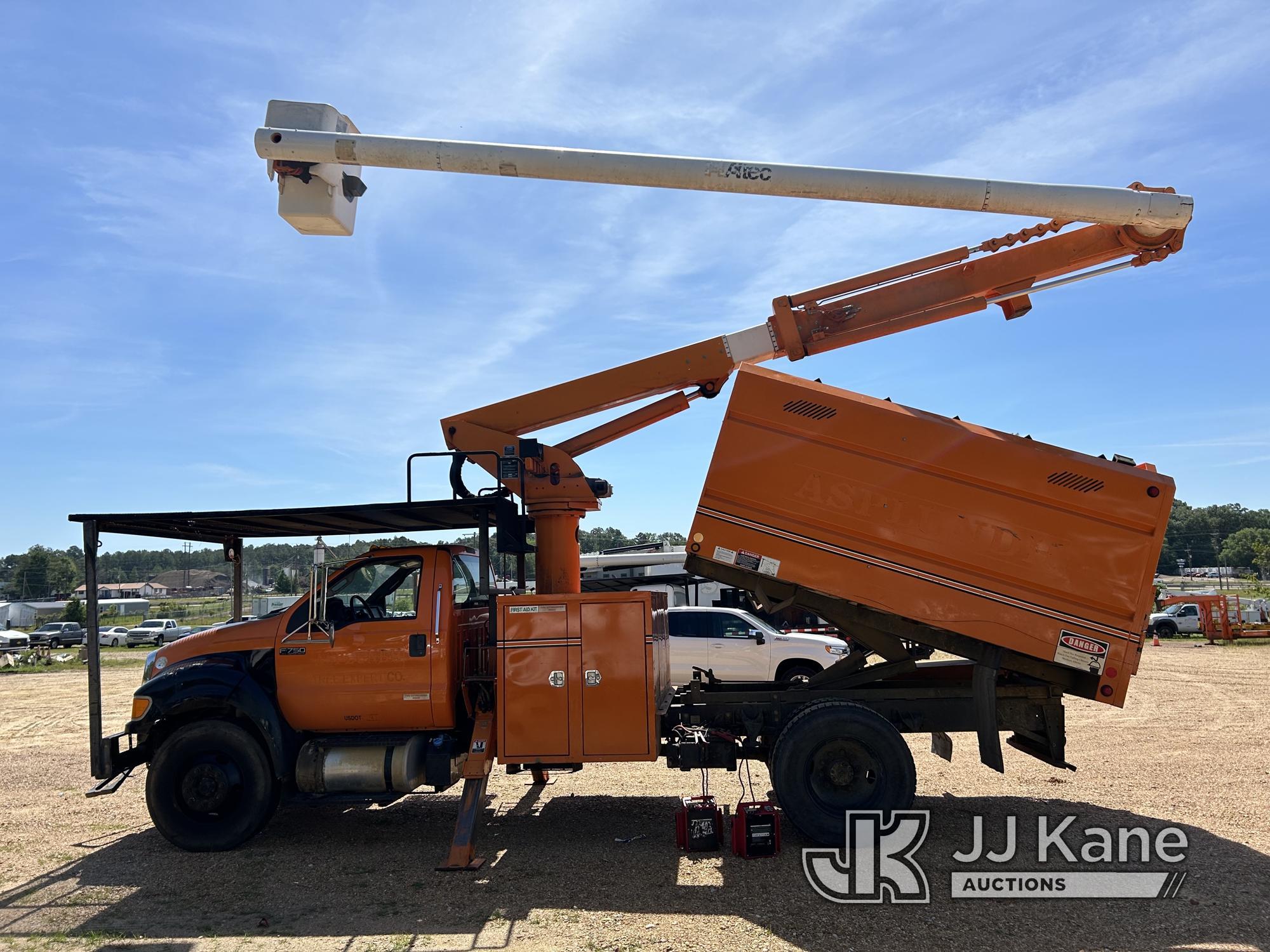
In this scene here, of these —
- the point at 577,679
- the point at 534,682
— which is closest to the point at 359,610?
the point at 534,682

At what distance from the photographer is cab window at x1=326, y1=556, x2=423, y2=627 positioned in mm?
7848

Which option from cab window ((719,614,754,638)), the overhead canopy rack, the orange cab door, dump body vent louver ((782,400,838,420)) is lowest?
cab window ((719,614,754,638))

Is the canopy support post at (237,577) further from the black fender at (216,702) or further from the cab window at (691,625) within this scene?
the cab window at (691,625)

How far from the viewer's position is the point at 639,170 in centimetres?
570

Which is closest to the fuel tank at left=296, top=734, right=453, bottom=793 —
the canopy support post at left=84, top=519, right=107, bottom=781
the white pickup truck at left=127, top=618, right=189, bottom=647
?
the canopy support post at left=84, top=519, right=107, bottom=781

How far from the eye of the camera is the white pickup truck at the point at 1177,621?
33.6m

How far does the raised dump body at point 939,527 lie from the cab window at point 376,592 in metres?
2.46

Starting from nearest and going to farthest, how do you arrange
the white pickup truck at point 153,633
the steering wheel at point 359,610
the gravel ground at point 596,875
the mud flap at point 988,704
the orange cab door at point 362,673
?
the gravel ground at point 596,875, the mud flap at point 988,704, the orange cab door at point 362,673, the steering wheel at point 359,610, the white pickup truck at point 153,633

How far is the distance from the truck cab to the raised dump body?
→ 8.06ft

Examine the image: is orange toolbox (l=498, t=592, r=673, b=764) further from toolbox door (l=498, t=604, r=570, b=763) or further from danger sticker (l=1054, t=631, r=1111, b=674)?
danger sticker (l=1054, t=631, r=1111, b=674)

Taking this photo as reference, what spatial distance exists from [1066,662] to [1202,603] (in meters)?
30.7

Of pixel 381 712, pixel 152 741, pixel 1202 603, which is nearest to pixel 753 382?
pixel 381 712

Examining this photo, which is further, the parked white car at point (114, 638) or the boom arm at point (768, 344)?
the parked white car at point (114, 638)

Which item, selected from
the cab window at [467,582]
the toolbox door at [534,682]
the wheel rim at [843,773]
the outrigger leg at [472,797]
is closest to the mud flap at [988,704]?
the wheel rim at [843,773]
